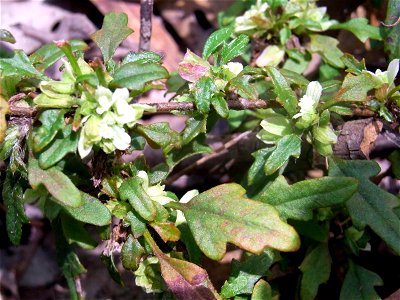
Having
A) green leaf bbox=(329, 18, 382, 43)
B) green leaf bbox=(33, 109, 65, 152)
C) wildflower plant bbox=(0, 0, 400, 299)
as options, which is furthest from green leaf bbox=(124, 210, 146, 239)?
green leaf bbox=(329, 18, 382, 43)

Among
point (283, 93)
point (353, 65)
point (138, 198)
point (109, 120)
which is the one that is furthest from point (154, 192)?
point (353, 65)

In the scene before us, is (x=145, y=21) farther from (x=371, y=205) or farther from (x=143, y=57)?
(x=371, y=205)

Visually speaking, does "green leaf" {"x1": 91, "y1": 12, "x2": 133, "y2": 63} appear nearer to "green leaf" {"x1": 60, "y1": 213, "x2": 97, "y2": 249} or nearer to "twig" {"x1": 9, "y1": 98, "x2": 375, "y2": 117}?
"twig" {"x1": 9, "y1": 98, "x2": 375, "y2": 117}

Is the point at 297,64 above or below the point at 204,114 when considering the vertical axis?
below

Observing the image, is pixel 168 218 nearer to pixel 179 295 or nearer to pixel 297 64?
pixel 179 295

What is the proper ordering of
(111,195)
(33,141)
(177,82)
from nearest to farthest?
(33,141) → (111,195) → (177,82)

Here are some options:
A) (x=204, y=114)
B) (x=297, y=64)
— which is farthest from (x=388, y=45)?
(x=204, y=114)
